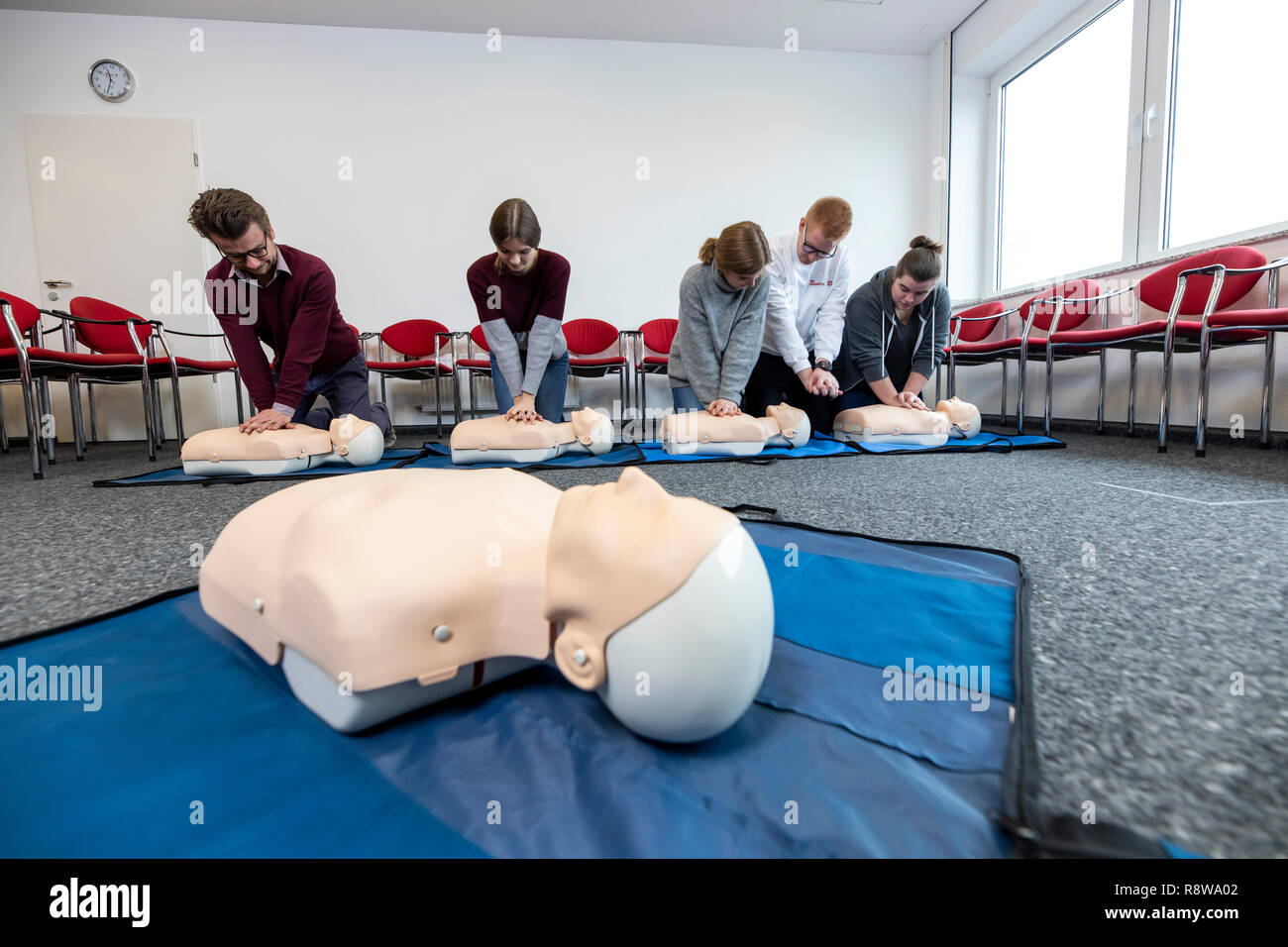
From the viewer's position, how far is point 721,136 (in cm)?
430

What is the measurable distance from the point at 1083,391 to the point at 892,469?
86.4 inches

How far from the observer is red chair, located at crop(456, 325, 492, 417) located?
3.63 meters

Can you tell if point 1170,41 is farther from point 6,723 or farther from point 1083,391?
point 6,723

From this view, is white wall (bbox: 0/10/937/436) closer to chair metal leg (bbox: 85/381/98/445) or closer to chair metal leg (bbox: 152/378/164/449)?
chair metal leg (bbox: 85/381/98/445)

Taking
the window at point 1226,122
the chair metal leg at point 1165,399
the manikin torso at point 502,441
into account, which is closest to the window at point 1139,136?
the window at point 1226,122

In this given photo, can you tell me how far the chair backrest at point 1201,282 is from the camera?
2365 mm

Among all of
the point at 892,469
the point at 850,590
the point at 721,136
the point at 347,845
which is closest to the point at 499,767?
the point at 347,845

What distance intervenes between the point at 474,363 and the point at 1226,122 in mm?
3917

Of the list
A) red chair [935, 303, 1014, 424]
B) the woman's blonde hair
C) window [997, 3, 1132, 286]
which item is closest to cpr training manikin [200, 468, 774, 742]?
the woman's blonde hair

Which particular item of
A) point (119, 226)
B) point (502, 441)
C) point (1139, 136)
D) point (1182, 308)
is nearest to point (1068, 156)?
point (1139, 136)

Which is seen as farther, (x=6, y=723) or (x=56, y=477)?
(x=56, y=477)

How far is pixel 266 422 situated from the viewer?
1.97m

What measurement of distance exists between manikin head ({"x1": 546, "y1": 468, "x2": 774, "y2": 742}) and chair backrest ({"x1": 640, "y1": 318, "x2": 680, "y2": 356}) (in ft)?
11.8

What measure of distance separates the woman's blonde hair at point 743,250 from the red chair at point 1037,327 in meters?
1.71
